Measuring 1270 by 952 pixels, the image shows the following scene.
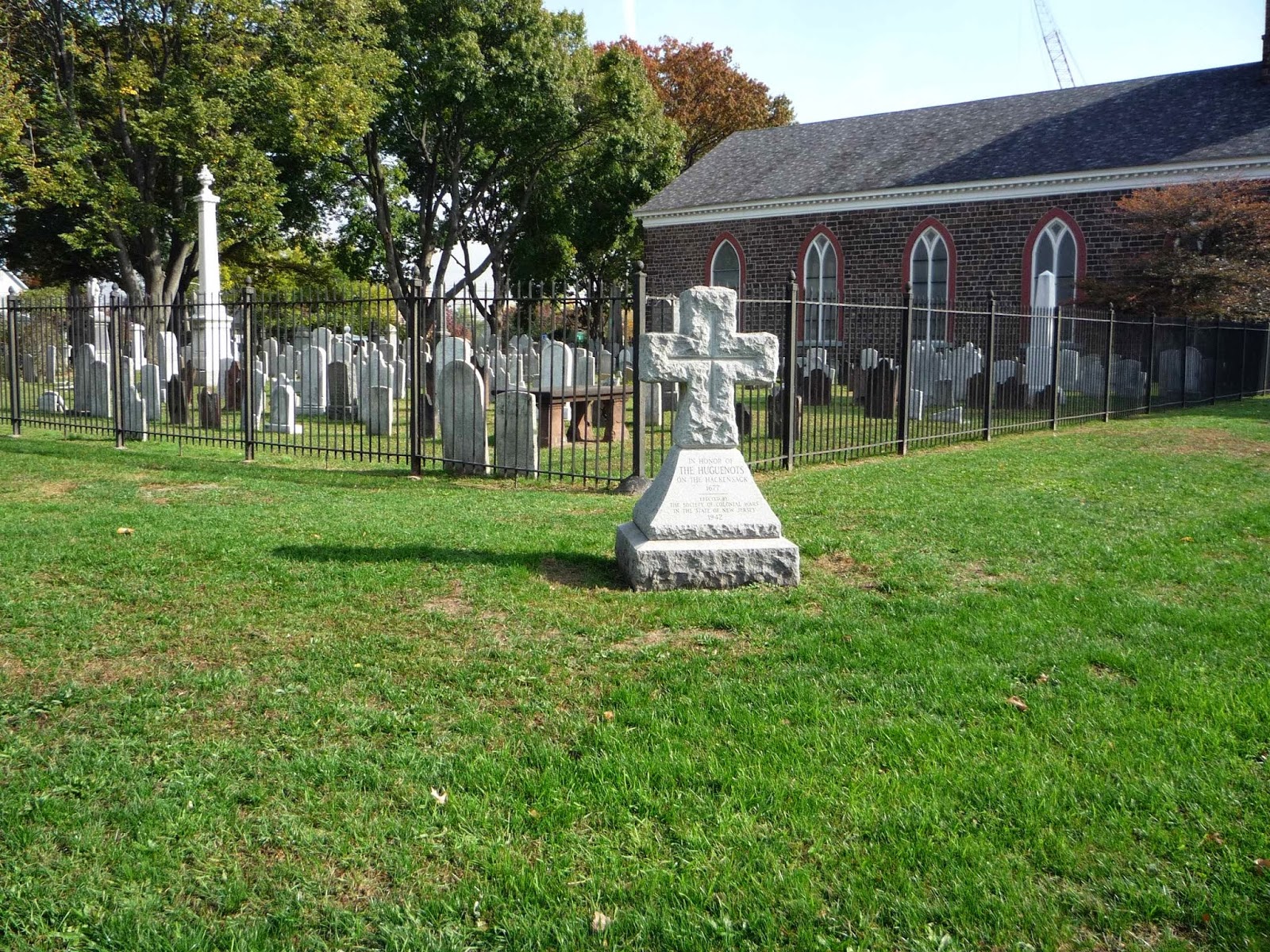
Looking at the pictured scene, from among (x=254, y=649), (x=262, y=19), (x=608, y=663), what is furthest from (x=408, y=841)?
(x=262, y=19)

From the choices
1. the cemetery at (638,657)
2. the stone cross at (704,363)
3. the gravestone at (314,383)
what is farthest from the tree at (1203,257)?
the stone cross at (704,363)

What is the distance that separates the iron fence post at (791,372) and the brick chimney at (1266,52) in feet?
68.9

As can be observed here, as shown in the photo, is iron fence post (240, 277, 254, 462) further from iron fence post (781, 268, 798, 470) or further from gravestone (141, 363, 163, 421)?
iron fence post (781, 268, 798, 470)

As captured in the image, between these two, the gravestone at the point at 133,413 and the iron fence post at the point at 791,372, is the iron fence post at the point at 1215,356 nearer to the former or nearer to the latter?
the iron fence post at the point at 791,372

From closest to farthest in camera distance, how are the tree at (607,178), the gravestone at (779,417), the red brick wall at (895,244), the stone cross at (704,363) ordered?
the stone cross at (704,363) < the gravestone at (779,417) < the red brick wall at (895,244) < the tree at (607,178)

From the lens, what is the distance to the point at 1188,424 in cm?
1655

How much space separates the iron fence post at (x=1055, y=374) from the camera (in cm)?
1606

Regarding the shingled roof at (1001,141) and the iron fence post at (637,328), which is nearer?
the iron fence post at (637,328)

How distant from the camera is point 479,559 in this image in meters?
6.92

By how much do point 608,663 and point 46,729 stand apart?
2.40 metres

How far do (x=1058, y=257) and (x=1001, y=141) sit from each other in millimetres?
4120

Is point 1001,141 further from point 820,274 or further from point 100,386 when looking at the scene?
point 100,386

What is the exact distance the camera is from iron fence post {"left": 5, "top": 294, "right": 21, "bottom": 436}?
48.4 ft

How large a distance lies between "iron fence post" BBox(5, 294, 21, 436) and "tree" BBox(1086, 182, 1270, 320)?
20440 millimetres
